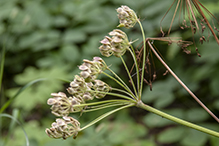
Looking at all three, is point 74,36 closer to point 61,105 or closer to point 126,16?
point 126,16

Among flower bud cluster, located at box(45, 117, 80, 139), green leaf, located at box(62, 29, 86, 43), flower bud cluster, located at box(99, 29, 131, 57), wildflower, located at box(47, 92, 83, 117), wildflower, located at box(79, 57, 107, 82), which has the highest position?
green leaf, located at box(62, 29, 86, 43)

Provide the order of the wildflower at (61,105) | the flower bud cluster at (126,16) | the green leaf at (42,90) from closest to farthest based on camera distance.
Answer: the wildflower at (61,105), the flower bud cluster at (126,16), the green leaf at (42,90)

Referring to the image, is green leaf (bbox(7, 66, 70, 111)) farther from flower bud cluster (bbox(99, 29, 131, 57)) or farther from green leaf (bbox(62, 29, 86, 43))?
flower bud cluster (bbox(99, 29, 131, 57))

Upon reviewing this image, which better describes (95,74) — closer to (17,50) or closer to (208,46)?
(208,46)

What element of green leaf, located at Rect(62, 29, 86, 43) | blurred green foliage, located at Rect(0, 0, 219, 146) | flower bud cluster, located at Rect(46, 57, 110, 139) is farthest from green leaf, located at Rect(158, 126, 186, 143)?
green leaf, located at Rect(62, 29, 86, 43)

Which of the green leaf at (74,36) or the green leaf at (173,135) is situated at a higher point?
the green leaf at (74,36)

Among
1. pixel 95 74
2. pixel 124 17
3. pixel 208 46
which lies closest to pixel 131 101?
pixel 95 74

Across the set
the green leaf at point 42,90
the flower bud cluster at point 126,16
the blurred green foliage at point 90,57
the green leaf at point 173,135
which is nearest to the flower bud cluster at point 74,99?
the flower bud cluster at point 126,16

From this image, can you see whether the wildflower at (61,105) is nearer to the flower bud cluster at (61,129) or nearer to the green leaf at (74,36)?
the flower bud cluster at (61,129)
